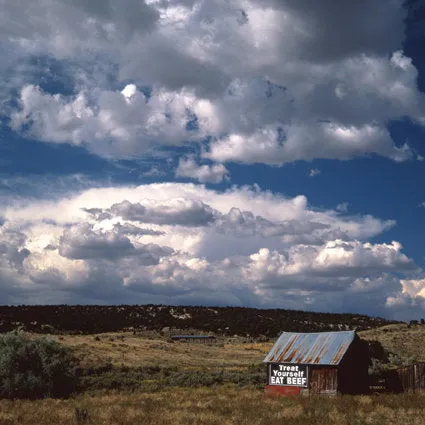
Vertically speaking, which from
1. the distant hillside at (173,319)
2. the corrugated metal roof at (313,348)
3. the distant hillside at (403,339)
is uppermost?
the corrugated metal roof at (313,348)

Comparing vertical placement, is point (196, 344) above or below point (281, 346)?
below

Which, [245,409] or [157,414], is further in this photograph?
[245,409]

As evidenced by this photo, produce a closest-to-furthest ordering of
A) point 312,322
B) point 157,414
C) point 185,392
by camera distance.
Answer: point 157,414
point 185,392
point 312,322

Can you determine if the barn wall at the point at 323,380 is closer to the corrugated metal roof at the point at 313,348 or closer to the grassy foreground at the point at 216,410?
the corrugated metal roof at the point at 313,348

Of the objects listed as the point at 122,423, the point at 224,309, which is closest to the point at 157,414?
the point at 122,423

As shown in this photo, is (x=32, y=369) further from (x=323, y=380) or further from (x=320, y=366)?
(x=323, y=380)

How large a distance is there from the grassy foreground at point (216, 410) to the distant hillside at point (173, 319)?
5689 centimetres

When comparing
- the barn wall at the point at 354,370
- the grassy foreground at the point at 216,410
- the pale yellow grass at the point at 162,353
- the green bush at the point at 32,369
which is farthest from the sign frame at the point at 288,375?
the pale yellow grass at the point at 162,353

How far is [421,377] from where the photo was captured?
31.2m

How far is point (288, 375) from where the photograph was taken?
32375 millimetres

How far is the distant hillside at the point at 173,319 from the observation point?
319 feet

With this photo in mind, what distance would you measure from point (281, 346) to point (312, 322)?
106158 mm

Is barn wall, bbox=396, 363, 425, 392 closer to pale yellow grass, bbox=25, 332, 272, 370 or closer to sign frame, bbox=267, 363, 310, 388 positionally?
sign frame, bbox=267, 363, 310, 388

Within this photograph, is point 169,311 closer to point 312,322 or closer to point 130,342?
point 312,322
